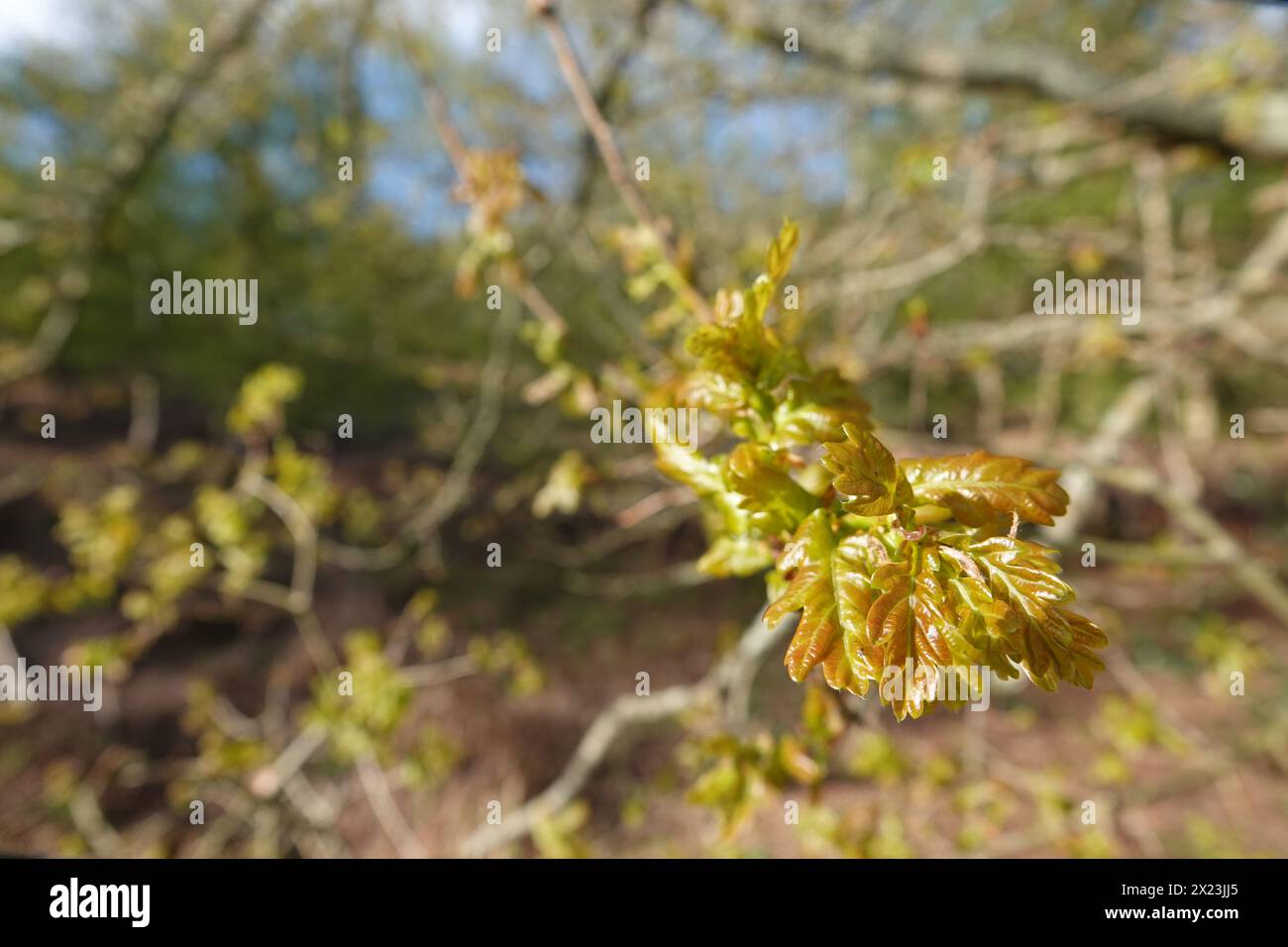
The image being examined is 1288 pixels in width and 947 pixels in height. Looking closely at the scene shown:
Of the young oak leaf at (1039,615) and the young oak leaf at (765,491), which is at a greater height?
the young oak leaf at (765,491)

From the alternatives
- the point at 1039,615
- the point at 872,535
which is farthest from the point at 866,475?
the point at 1039,615

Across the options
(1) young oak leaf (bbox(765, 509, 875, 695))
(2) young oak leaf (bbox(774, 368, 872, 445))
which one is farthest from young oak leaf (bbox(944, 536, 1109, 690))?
(2) young oak leaf (bbox(774, 368, 872, 445))

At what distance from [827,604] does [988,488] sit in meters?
0.23

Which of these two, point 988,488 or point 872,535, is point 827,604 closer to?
point 872,535

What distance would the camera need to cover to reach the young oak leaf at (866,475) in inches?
25.2

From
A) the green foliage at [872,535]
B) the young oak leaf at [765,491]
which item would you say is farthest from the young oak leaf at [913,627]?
the young oak leaf at [765,491]

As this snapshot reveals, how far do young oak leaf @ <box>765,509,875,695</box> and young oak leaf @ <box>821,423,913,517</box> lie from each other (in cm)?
5

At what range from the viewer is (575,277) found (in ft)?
18.3

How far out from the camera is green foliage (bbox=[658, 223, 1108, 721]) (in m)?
0.60

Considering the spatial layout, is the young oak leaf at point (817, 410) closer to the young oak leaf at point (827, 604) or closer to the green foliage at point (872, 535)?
the green foliage at point (872, 535)
